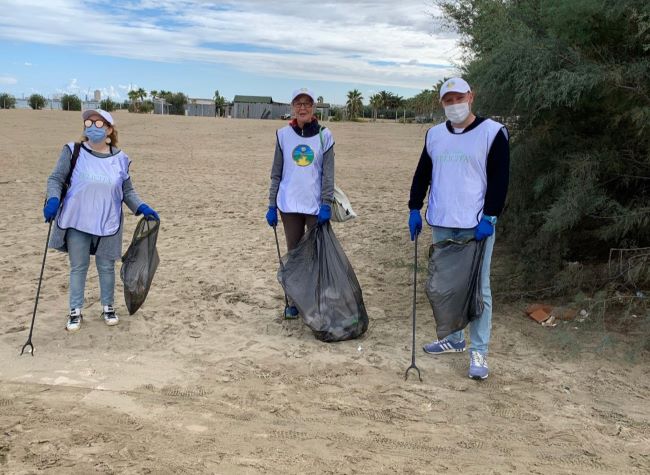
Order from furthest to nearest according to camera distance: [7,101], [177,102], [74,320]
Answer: [177,102] → [7,101] → [74,320]

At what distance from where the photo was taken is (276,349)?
15.2 feet

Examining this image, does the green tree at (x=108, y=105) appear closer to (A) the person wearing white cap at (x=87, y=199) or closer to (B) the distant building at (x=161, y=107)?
(B) the distant building at (x=161, y=107)

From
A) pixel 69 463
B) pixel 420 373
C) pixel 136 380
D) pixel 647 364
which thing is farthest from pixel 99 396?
pixel 647 364

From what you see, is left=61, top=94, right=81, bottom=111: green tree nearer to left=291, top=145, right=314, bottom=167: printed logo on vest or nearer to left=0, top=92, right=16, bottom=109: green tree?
left=0, top=92, right=16, bottom=109: green tree

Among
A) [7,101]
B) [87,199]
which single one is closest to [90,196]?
[87,199]

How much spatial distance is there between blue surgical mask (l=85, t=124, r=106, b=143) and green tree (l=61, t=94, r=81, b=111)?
54.8m

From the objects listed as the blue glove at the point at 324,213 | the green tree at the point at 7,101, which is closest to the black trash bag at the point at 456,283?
the blue glove at the point at 324,213

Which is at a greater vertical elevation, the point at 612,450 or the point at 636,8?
the point at 636,8

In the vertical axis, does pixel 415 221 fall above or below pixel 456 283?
above

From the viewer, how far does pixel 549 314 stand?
5.27 m

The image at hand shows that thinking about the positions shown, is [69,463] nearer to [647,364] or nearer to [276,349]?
[276,349]

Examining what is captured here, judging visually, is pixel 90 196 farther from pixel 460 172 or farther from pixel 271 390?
pixel 460 172

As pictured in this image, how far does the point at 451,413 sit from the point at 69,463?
2.12 meters

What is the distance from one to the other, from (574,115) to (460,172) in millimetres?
1950
